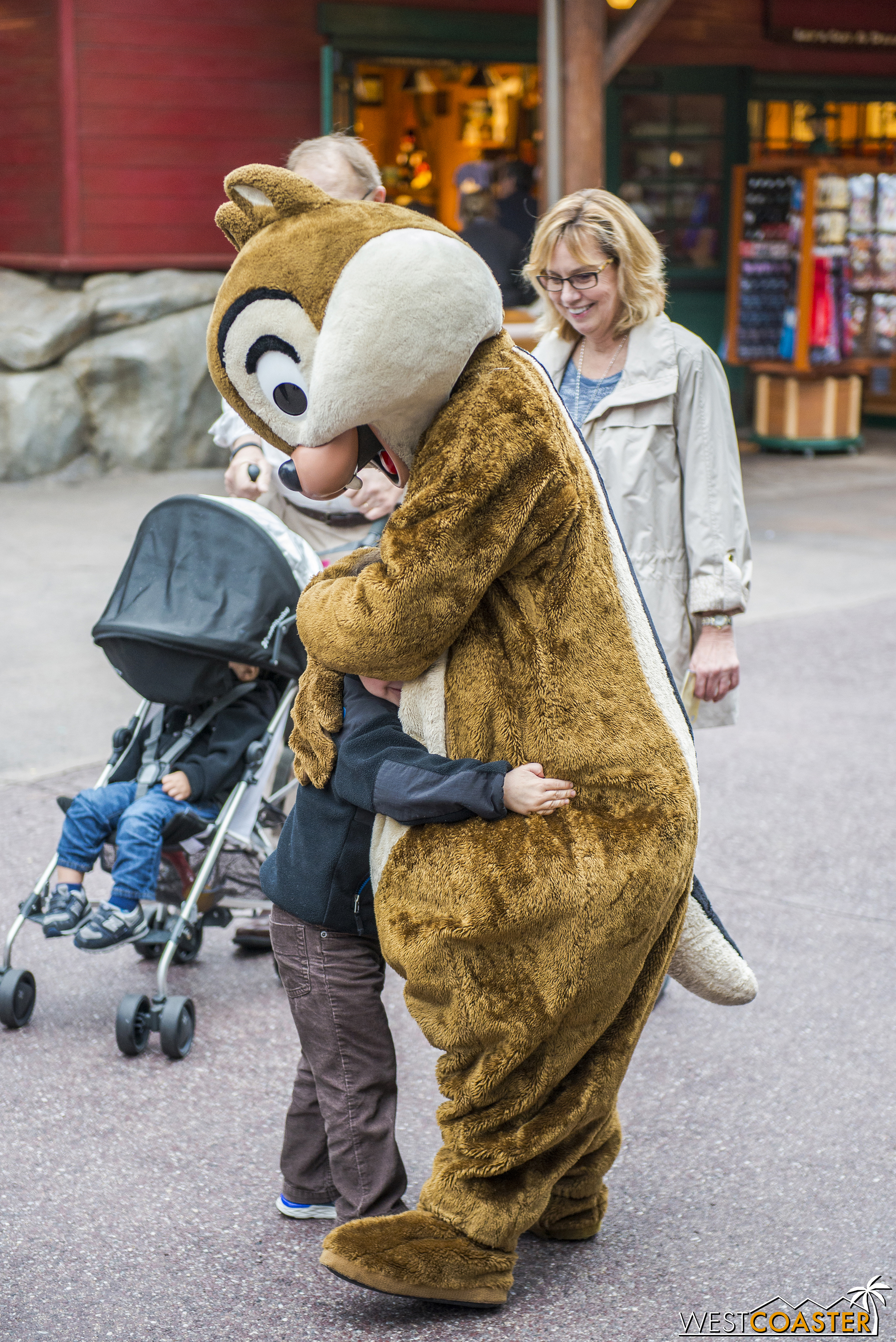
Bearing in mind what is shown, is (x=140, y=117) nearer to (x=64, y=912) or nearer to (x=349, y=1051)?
(x=64, y=912)

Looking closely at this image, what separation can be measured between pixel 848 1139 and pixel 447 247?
1.99 m

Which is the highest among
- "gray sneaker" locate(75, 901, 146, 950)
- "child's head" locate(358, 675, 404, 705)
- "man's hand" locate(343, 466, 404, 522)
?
"man's hand" locate(343, 466, 404, 522)

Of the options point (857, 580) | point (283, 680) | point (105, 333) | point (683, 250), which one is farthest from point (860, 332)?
point (283, 680)

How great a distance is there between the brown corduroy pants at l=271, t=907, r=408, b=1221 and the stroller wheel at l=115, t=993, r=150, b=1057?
899 millimetres

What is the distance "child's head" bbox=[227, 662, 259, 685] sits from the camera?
376 cm

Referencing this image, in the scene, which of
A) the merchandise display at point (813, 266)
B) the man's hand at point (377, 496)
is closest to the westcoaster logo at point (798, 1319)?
the man's hand at point (377, 496)

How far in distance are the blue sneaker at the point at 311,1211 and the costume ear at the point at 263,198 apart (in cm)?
171

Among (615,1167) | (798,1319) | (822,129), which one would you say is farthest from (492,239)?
(798,1319)

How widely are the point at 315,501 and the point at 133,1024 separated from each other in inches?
50.2

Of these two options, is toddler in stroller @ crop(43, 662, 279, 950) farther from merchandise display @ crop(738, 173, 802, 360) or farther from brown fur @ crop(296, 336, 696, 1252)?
merchandise display @ crop(738, 173, 802, 360)

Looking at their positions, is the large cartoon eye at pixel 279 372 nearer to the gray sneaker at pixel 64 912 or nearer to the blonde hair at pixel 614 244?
the blonde hair at pixel 614 244

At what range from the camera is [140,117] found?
11.3 meters

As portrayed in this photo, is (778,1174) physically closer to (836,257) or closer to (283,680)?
(283,680)

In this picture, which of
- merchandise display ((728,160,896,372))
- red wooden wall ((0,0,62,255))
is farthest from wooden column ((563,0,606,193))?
red wooden wall ((0,0,62,255))
